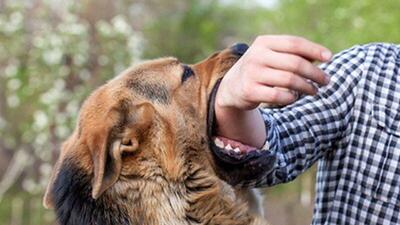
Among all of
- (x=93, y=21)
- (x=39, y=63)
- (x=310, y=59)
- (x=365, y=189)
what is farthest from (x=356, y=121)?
(x=93, y=21)

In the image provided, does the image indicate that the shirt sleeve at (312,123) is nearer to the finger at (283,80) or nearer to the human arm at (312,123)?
the human arm at (312,123)

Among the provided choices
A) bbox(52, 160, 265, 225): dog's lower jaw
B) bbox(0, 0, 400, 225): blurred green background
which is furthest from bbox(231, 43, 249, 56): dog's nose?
bbox(0, 0, 400, 225): blurred green background

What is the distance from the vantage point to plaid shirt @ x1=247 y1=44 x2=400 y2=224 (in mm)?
3691

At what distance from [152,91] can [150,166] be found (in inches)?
14.8

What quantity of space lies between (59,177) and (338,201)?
109cm

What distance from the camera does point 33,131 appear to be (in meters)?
9.57

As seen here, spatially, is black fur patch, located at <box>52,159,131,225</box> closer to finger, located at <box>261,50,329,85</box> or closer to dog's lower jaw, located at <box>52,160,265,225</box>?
dog's lower jaw, located at <box>52,160,265,225</box>

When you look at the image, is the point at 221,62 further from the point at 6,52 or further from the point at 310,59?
the point at 6,52

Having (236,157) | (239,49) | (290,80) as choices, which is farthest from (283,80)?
(239,49)

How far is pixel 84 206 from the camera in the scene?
3402 mm

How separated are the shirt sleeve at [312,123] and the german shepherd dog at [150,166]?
162 millimetres

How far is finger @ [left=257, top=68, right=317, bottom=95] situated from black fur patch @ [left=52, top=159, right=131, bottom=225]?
0.86 m

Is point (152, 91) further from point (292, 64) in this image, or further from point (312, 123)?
point (292, 64)

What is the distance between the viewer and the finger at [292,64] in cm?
Answer: 278
